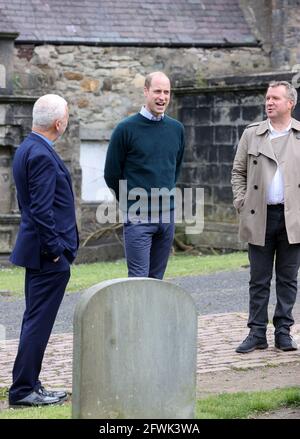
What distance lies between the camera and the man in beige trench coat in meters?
9.05

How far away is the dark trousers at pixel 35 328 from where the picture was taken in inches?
295

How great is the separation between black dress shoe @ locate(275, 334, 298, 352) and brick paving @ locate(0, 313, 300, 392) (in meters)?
0.05

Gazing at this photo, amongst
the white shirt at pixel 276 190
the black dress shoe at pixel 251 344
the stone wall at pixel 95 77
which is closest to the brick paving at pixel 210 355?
the black dress shoe at pixel 251 344

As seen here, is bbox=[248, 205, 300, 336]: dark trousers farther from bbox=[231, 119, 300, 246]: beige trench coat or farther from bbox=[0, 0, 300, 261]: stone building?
bbox=[0, 0, 300, 261]: stone building

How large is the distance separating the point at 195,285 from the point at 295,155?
494 centimetres

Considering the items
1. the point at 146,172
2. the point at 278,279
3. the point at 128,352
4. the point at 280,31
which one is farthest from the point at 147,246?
the point at 280,31

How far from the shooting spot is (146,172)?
29.4 ft

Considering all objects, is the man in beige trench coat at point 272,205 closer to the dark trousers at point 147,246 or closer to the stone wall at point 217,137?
the dark trousers at point 147,246

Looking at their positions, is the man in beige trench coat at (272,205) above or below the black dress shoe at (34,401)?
above

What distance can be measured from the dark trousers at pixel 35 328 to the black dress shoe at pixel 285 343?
2535 millimetres

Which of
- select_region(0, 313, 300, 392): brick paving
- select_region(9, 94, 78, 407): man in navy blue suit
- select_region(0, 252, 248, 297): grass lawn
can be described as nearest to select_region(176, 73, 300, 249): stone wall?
select_region(0, 252, 248, 297): grass lawn

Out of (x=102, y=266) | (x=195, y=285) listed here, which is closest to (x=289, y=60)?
(x=102, y=266)

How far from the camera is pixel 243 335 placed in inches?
396

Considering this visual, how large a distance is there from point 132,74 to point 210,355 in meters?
12.6
